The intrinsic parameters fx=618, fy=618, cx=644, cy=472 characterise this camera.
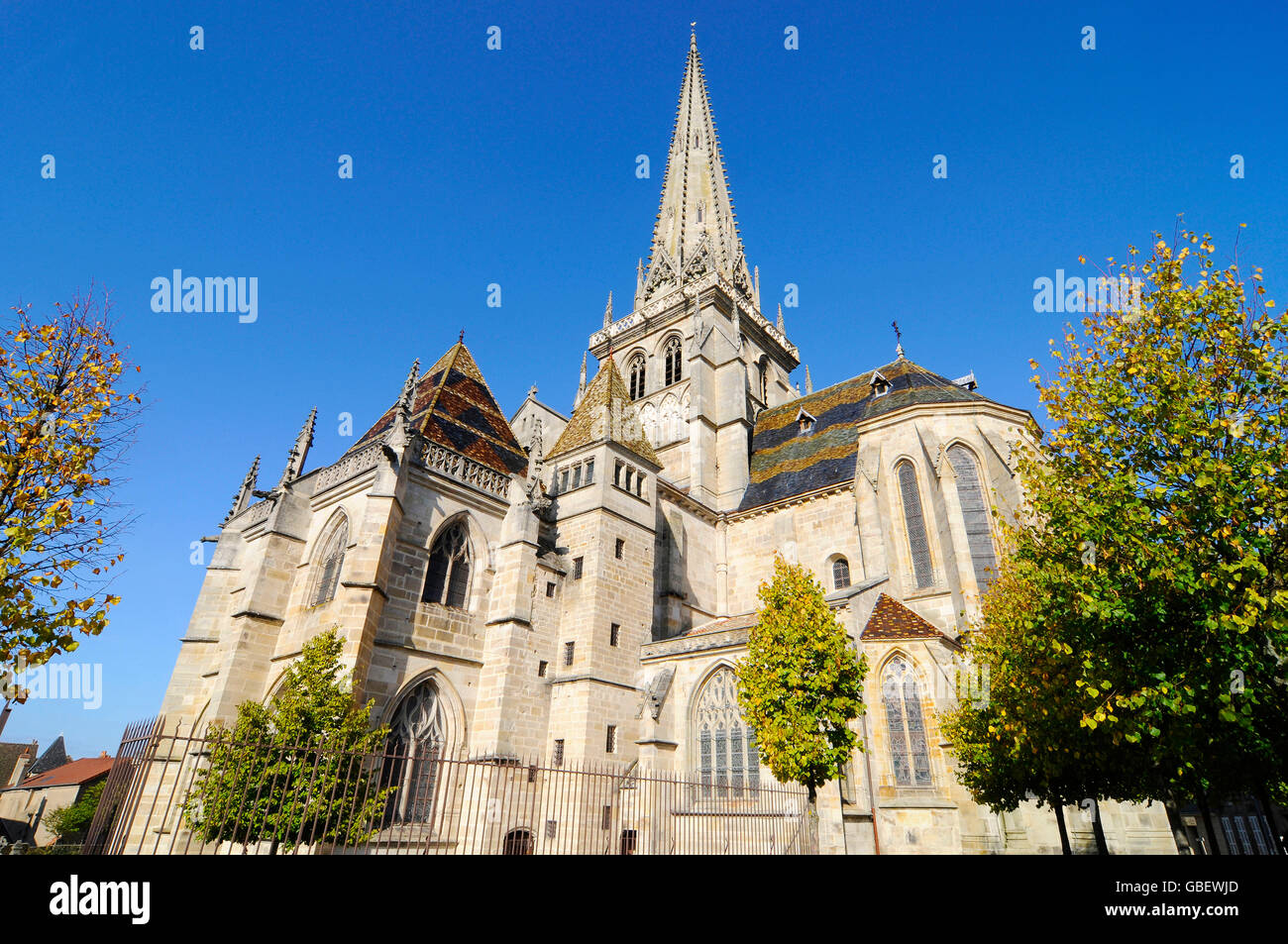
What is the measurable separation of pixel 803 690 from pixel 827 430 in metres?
16.5

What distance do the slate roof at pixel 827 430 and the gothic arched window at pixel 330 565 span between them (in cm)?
1513

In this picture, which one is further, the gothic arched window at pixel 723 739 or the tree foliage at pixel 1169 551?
the gothic arched window at pixel 723 739

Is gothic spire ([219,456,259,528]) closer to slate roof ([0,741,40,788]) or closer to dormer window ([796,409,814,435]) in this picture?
dormer window ([796,409,814,435])

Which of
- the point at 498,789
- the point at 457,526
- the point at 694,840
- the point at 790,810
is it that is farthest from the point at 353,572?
the point at 790,810

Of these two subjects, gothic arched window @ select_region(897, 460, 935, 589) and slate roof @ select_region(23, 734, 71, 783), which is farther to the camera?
slate roof @ select_region(23, 734, 71, 783)

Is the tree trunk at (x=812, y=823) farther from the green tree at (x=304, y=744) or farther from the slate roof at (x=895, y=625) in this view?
the green tree at (x=304, y=744)

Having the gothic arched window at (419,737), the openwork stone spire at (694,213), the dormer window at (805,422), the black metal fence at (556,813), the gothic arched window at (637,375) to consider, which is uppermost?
the openwork stone spire at (694,213)

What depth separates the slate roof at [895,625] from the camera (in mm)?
15781

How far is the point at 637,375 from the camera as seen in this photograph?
120ft

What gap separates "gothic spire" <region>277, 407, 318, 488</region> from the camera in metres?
18.0

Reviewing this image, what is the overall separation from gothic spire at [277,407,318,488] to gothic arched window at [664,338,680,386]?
19608 mm

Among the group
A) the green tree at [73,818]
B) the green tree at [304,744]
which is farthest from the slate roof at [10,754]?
the green tree at [304,744]

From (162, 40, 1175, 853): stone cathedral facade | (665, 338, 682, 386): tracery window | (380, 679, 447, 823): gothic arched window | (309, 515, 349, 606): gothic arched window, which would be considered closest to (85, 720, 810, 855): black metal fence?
(380, 679, 447, 823): gothic arched window

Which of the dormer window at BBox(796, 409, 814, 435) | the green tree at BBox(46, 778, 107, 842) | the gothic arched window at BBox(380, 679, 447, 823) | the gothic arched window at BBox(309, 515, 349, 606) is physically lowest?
the green tree at BBox(46, 778, 107, 842)
